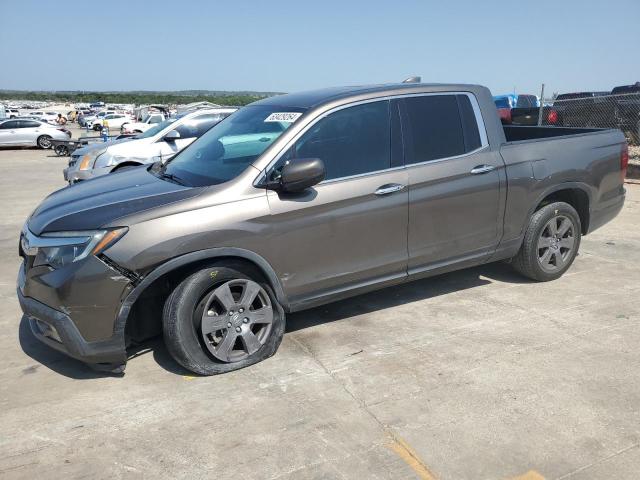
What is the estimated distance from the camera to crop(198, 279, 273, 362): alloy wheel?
354cm

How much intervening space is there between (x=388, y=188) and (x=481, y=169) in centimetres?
93

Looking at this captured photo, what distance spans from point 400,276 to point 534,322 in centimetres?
113

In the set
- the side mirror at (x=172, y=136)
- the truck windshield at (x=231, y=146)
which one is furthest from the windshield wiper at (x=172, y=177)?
the side mirror at (x=172, y=136)

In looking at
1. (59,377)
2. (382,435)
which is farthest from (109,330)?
(382,435)

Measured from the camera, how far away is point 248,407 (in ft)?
10.6

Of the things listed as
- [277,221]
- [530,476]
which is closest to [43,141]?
[277,221]

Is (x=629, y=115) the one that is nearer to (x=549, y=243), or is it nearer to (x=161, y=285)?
(x=549, y=243)

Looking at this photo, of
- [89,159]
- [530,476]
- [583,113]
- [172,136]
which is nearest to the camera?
[530,476]

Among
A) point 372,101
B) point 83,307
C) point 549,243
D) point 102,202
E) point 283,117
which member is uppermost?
point 372,101

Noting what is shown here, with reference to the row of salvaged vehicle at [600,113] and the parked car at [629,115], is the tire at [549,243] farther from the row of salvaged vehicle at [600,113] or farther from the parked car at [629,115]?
the parked car at [629,115]

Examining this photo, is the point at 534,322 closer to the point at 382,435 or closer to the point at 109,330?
the point at 382,435

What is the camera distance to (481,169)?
4.48 meters

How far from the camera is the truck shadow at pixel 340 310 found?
380 cm

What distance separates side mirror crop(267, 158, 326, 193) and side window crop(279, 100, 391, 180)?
0.23 metres
